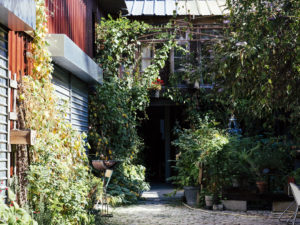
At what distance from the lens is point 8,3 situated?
4.54m

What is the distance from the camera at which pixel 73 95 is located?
28.4 ft

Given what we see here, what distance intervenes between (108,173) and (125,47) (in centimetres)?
540

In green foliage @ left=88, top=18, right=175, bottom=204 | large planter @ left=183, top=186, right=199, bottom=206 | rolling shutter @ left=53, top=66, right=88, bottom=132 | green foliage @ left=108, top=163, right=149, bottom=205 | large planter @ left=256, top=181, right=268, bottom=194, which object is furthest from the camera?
green foliage @ left=88, top=18, right=175, bottom=204

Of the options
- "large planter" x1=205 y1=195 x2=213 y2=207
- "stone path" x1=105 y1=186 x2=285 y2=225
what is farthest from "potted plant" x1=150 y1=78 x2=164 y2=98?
"large planter" x1=205 y1=195 x2=213 y2=207

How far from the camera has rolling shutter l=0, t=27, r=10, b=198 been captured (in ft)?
16.8

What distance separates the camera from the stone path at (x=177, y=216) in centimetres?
805

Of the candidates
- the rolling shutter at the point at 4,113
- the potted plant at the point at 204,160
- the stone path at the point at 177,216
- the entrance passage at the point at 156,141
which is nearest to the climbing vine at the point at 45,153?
the rolling shutter at the point at 4,113

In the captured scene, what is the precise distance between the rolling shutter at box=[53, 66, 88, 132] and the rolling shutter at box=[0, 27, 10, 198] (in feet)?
5.63

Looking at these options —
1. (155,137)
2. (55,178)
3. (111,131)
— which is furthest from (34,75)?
(155,137)

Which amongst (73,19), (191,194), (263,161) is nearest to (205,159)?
(191,194)

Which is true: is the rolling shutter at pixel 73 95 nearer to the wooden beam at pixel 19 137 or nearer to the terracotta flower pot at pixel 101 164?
the terracotta flower pot at pixel 101 164

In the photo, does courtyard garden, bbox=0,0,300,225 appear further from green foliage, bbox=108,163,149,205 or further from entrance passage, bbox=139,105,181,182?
entrance passage, bbox=139,105,181,182

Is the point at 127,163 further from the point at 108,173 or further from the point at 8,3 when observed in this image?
the point at 8,3

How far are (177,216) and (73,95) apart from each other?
121 inches
